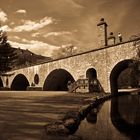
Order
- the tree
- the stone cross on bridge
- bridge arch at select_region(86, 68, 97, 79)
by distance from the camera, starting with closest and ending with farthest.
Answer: the stone cross on bridge → bridge arch at select_region(86, 68, 97, 79) → the tree

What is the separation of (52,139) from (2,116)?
10.7 feet

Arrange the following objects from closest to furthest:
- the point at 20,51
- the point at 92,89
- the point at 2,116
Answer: the point at 2,116 < the point at 92,89 < the point at 20,51

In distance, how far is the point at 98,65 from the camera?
74.8ft

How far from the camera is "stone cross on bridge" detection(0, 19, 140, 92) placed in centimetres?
2055

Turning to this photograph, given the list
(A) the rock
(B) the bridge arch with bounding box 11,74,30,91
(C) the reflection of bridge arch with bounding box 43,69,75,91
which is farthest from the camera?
(B) the bridge arch with bounding box 11,74,30,91

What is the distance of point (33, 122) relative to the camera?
6.96 m

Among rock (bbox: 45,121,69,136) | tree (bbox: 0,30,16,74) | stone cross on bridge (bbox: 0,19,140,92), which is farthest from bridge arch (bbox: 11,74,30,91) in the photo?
rock (bbox: 45,121,69,136)

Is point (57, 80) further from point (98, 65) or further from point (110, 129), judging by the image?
point (110, 129)

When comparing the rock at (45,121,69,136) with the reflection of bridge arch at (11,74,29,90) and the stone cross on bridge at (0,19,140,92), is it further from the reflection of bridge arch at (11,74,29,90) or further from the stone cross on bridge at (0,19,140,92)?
the reflection of bridge arch at (11,74,29,90)

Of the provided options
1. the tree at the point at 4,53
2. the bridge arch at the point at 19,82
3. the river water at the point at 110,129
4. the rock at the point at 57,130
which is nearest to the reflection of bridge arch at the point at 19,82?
the bridge arch at the point at 19,82

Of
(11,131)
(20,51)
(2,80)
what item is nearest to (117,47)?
(11,131)

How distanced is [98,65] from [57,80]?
42.1ft

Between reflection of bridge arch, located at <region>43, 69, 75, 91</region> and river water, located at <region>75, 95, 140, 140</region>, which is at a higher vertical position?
reflection of bridge arch, located at <region>43, 69, 75, 91</region>

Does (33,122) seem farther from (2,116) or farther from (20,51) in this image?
(20,51)
